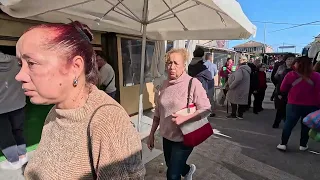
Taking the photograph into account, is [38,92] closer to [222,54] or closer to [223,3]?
[223,3]

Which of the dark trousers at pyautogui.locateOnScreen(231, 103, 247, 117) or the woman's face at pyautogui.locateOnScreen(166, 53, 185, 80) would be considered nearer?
the woman's face at pyautogui.locateOnScreen(166, 53, 185, 80)

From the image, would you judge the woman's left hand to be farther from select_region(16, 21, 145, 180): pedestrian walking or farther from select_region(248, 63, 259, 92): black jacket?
select_region(248, 63, 259, 92): black jacket

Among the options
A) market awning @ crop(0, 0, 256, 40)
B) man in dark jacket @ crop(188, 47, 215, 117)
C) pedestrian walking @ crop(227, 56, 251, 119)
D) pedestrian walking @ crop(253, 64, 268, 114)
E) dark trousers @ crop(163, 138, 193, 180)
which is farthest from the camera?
pedestrian walking @ crop(253, 64, 268, 114)

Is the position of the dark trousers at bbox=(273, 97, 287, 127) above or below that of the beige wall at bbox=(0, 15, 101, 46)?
below

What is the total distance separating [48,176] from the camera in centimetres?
119

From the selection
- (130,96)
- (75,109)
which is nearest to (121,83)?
(130,96)

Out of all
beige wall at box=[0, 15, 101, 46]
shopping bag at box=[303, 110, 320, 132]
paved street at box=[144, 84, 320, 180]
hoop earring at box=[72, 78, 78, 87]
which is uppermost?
beige wall at box=[0, 15, 101, 46]

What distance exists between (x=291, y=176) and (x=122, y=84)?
4177mm

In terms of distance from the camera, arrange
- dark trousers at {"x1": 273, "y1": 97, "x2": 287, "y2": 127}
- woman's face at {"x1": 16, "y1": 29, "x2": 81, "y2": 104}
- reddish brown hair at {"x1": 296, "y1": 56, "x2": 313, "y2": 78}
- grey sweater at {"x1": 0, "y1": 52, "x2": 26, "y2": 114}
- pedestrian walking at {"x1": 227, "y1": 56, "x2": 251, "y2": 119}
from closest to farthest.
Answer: woman's face at {"x1": 16, "y1": 29, "x2": 81, "y2": 104}
grey sweater at {"x1": 0, "y1": 52, "x2": 26, "y2": 114}
reddish brown hair at {"x1": 296, "y1": 56, "x2": 313, "y2": 78}
dark trousers at {"x1": 273, "y1": 97, "x2": 287, "y2": 127}
pedestrian walking at {"x1": 227, "y1": 56, "x2": 251, "y2": 119}

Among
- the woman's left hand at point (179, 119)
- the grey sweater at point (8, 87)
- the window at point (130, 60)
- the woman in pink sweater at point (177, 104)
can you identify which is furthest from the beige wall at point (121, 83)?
the woman's left hand at point (179, 119)

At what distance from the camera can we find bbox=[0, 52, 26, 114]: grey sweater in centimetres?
359

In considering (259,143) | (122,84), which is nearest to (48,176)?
(259,143)

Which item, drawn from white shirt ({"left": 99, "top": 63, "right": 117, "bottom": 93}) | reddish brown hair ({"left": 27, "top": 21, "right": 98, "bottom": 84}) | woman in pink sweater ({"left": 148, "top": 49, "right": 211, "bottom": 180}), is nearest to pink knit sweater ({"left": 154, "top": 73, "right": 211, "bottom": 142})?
woman in pink sweater ({"left": 148, "top": 49, "right": 211, "bottom": 180})

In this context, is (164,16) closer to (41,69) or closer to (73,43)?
(73,43)
